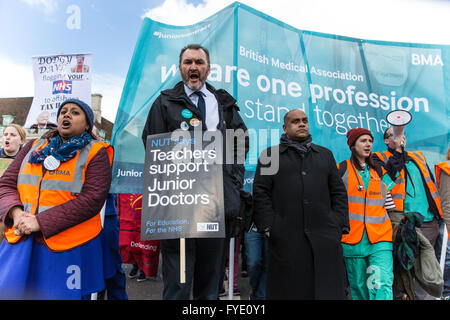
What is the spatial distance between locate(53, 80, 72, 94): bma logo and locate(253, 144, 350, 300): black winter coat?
2.32m

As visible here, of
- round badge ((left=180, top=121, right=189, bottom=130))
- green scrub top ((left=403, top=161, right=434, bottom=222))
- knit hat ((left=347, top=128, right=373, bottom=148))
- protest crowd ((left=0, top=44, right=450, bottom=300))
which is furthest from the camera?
green scrub top ((left=403, top=161, right=434, bottom=222))

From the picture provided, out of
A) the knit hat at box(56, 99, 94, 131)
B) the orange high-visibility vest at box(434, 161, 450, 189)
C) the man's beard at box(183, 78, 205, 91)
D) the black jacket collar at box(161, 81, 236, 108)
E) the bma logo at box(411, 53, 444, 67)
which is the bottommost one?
the orange high-visibility vest at box(434, 161, 450, 189)

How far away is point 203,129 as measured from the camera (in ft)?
6.64

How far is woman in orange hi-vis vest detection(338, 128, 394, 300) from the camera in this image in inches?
103

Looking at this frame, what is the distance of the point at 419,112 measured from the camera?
12.2 ft

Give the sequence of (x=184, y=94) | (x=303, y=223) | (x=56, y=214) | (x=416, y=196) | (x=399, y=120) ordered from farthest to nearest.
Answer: (x=399, y=120) < (x=416, y=196) < (x=303, y=223) < (x=184, y=94) < (x=56, y=214)

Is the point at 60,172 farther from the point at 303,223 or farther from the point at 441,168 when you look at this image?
→ the point at 441,168

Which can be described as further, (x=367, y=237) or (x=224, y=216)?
(x=367, y=237)

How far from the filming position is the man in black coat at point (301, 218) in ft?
7.21

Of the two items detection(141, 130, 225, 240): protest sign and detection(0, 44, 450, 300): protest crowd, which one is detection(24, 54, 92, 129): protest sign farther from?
detection(141, 130, 225, 240): protest sign

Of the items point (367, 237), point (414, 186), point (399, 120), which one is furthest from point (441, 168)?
point (367, 237)

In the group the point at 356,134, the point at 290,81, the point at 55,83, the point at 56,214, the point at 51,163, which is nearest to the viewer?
the point at 56,214

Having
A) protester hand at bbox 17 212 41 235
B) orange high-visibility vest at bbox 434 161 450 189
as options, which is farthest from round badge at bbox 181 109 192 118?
orange high-visibility vest at bbox 434 161 450 189

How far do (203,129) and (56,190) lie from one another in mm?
1043
